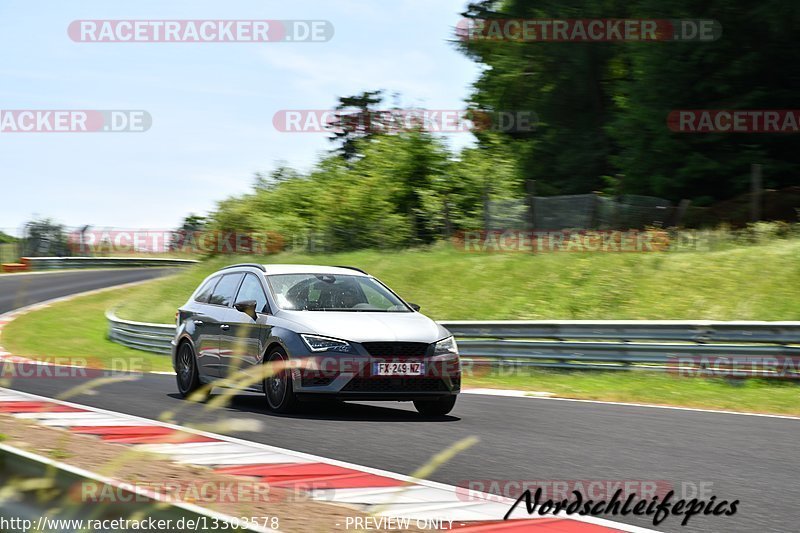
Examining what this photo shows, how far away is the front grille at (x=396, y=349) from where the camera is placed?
33.4 ft

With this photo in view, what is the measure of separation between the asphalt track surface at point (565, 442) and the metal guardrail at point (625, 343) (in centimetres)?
321

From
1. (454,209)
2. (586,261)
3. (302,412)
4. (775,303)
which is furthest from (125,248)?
(302,412)

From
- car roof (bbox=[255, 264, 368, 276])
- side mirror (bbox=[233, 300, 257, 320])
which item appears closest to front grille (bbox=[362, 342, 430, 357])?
side mirror (bbox=[233, 300, 257, 320])

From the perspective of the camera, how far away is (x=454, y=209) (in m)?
33.6

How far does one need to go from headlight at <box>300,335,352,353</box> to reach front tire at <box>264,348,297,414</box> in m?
0.27

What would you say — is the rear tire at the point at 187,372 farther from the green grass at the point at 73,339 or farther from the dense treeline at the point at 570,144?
the dense treeline at the point at 570,144

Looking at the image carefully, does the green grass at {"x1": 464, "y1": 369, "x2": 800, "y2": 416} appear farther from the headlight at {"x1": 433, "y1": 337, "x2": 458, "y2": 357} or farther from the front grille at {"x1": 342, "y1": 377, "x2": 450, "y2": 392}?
the front grille at {"x1": 342, "y1": 377, "x2": 450, "y2": 392}

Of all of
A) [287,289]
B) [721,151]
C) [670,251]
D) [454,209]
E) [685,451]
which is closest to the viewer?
[685,451]

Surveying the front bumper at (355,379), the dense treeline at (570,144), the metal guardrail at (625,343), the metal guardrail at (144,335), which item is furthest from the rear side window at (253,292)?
the dense treeline at (570,144)

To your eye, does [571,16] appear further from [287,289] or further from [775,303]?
[287,289]

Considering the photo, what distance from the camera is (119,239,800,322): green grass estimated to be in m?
19.0

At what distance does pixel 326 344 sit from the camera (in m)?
10.2

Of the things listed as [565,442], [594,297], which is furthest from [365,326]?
[594,297]

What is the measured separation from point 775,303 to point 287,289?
395 inches
